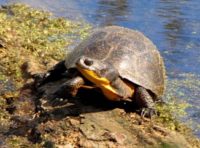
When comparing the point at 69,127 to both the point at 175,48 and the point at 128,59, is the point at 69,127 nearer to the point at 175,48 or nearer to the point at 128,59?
the point at 128,59

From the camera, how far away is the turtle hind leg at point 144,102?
5.29 metres

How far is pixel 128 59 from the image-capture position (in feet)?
17.5

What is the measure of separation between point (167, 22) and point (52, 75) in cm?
557

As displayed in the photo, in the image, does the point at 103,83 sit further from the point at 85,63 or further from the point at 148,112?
the point at 148,112

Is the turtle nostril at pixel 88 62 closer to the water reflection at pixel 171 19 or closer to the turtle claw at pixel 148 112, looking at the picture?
the turtle claw at pixel 148 112

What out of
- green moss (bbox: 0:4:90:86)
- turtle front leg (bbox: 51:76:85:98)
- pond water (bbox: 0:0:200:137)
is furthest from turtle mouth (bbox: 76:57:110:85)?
pond water (bbox: 0:0:200:137)

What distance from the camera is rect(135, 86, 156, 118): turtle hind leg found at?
5.29m

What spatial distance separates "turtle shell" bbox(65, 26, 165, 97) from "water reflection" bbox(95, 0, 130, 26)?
514 centimetres

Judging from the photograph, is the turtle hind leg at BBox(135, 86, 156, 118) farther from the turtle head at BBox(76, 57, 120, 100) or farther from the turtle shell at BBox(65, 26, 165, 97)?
the turtle head at BBox(76, 57, 120, 100)

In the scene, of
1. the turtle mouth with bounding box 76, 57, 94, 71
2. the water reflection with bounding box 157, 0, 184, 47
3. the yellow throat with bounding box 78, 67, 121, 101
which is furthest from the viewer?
the water reflection with bounding box 157, 0, 184, 47

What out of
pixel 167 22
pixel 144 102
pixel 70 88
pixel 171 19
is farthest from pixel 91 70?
pixel 171 19

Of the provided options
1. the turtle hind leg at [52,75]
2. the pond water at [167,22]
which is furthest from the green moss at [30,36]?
the pond water at [167,22]

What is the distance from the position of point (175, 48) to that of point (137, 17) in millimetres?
2176

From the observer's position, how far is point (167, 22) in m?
11.1
